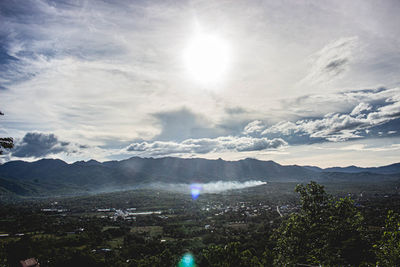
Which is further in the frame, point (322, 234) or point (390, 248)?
point (322, 234)

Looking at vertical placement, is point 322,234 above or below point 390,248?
below

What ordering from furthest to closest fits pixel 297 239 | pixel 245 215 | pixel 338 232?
1. pixel 245 215
2. pixel 297 239
3. pixel 338 232

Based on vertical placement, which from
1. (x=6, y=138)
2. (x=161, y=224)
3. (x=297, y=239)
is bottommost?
(x=161, y=224)

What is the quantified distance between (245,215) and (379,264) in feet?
531

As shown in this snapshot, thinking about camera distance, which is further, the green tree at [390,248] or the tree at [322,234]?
the tree at [322,234]

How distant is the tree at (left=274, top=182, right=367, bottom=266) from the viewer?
16922 millimetres

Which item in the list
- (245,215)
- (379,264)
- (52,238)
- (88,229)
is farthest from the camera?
(245,215)

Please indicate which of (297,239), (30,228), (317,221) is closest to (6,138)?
(297,239)

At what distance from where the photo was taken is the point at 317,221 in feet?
69.1

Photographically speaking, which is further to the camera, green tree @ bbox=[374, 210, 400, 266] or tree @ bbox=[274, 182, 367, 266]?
tree @ bbox=[274, 182, 367, 266]

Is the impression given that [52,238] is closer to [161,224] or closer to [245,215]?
[161,224]

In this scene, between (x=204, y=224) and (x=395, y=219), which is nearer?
(x=395, y=219)

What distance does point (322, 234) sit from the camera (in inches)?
790

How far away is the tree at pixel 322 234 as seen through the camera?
16922mm
